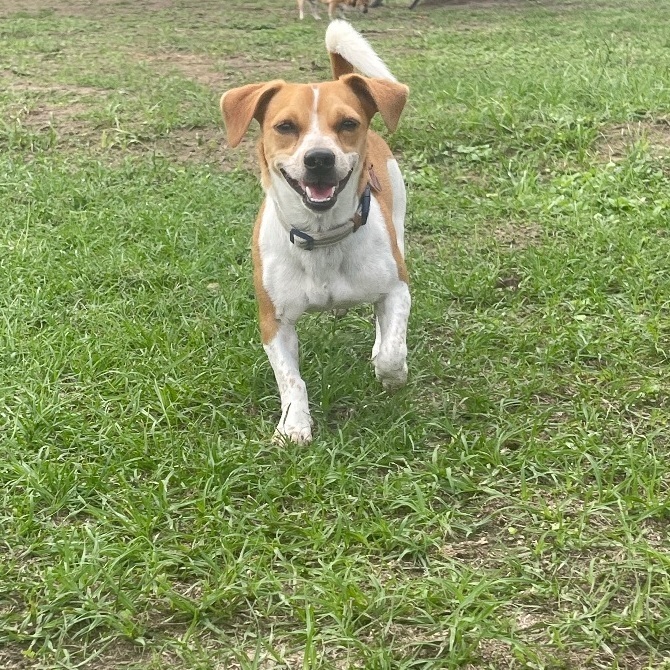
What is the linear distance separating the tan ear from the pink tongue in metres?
0.46

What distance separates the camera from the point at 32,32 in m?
11.2

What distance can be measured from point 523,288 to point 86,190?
9.78 feet

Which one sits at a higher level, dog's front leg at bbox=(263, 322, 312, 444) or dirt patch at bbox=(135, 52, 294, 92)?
dog's front leg at bbox=(263, 322, 312, 444)

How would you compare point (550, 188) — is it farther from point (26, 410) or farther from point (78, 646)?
point (78, 646)

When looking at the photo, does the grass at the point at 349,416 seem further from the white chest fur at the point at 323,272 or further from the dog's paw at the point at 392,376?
the white chest fur at the point at 323,272

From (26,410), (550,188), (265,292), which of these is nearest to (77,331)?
(26,410)

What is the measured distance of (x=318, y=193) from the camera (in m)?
3.16

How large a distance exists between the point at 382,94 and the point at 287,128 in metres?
0.45

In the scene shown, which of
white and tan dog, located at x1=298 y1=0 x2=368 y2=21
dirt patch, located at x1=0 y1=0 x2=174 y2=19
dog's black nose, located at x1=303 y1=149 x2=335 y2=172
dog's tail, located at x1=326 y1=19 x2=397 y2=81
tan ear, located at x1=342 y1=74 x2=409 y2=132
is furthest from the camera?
white and tan dog, located at x1=298 y1=0 x2=368 y2=21

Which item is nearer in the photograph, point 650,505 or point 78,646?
point 78,646

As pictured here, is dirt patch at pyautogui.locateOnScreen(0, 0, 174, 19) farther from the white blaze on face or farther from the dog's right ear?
the white blaze on face

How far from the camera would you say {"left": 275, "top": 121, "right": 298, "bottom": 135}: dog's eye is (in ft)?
10.7

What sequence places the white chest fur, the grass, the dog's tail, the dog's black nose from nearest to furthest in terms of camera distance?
1. the grass
2. the dog's black nose
3. the white chest fur
4. the dog's tail

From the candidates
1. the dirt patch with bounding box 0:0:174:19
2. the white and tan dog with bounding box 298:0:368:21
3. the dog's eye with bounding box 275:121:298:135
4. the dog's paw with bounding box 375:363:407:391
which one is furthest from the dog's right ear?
the white and tan dog with bounding box 298:0:368:21
